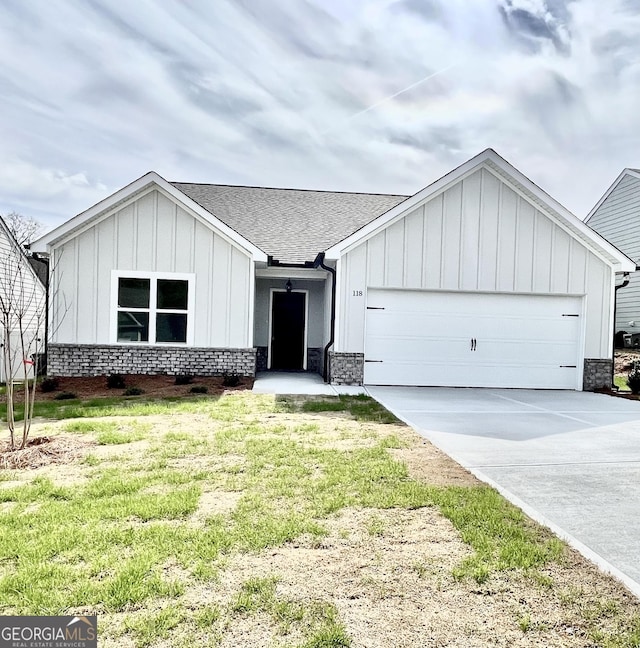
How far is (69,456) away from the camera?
16.5 feet

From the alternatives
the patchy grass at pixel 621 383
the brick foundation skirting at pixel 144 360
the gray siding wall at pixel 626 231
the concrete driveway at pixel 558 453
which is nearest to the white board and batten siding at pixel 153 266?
the brick foundation skirting at pixel 144 360

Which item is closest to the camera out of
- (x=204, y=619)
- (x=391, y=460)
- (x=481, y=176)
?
(x=204, y=619)

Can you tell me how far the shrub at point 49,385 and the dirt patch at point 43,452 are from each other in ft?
16.2

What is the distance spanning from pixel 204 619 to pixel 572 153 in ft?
54.0

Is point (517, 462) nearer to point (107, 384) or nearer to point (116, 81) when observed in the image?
point (107, 384)

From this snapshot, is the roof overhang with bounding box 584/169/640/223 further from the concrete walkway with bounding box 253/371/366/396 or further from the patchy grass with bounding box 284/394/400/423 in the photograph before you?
the patchy grass with bounding box 284/394/400/423

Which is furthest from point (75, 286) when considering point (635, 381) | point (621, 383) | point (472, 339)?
point (621, 383)

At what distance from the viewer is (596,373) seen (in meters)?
12.0

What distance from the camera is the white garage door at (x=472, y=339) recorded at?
38.2 feet

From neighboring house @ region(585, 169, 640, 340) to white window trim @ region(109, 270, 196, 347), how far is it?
53.9 feet

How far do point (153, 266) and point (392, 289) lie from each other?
5.91 meters

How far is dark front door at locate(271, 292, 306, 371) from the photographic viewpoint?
14695 millimetres

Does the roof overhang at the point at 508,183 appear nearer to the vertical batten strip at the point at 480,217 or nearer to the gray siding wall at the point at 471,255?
the gray siding wall at the point at 471,255

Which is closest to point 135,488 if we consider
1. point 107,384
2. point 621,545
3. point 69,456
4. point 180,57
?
point 69,456
